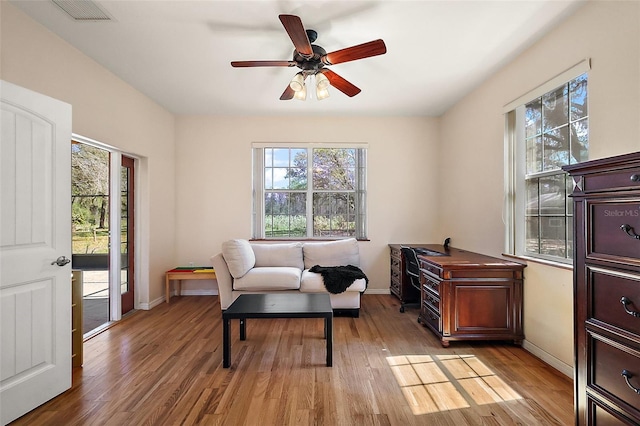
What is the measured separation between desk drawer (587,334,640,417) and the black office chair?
2069mm

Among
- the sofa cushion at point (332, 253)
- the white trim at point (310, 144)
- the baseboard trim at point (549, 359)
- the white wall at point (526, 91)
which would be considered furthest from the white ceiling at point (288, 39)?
the baseboard trim at point (549, 359)

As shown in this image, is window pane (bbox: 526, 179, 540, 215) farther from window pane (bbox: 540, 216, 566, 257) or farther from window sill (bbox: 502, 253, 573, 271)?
window sill (bbox: 502, 253, 573, 271)

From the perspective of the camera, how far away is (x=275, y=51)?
283 cm

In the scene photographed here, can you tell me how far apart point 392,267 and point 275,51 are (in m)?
3.36

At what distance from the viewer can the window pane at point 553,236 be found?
2.48 m

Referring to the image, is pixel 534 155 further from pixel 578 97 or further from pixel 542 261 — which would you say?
pixel 542 261

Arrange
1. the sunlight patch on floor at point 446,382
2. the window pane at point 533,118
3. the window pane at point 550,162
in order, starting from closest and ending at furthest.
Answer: the sunlight patch on floor at point 446,382 < the window pane at point 550,162 < the window pane at point 533,118

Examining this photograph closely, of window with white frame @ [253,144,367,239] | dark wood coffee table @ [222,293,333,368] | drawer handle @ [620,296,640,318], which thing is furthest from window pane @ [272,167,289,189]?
drawer handle @ [620,296,640,318]

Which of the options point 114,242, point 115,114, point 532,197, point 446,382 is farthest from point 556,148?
point 114,242

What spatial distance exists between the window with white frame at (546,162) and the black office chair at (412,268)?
98 cm

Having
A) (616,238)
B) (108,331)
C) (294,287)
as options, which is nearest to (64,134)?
(108,331)

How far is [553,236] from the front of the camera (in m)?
2.59

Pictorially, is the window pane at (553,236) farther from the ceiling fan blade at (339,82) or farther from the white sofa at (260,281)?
the ceiling fan blade at (339,82)

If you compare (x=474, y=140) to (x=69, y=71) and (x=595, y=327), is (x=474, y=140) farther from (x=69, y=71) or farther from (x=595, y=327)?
(x=69, y=71)
